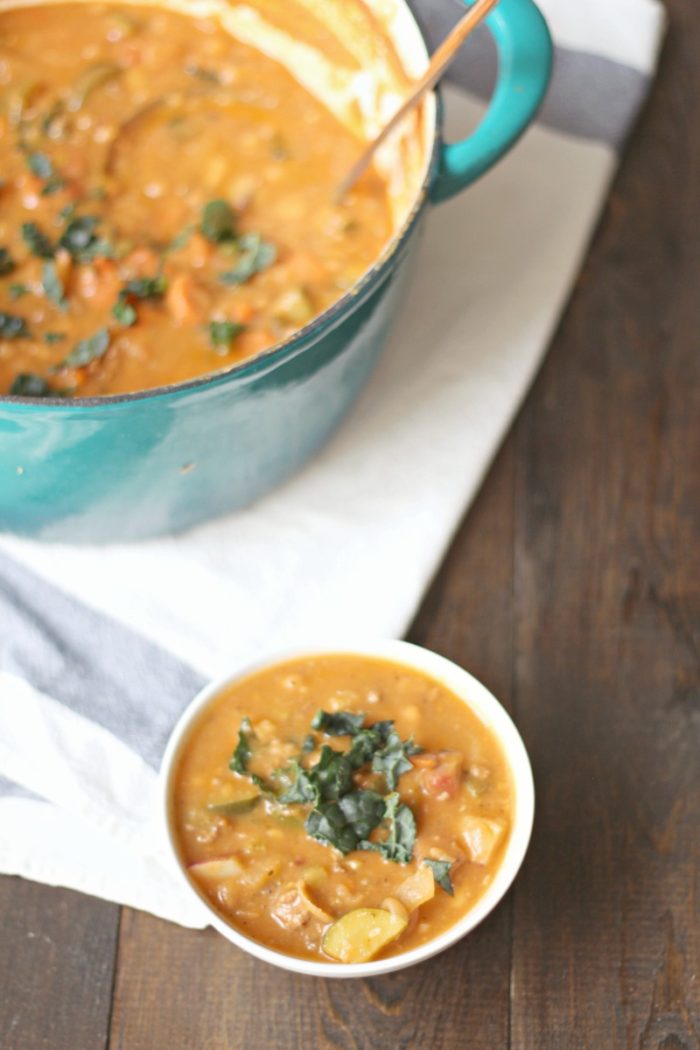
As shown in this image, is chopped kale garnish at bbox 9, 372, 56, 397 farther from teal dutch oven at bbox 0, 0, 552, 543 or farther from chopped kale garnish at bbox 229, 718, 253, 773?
chopped kale garnish at bbox 229, 718, 253, 773

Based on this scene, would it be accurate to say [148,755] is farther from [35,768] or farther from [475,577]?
[475,577]

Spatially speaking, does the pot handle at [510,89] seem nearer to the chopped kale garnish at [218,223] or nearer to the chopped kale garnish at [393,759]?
the chopped kale garnish at [218,223]

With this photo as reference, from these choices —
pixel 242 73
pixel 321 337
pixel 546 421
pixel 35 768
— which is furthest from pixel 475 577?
pixel 242 73

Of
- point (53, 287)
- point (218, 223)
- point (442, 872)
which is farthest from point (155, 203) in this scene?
point (442, 872)

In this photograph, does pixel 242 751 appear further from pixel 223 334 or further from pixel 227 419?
pixel 223 334

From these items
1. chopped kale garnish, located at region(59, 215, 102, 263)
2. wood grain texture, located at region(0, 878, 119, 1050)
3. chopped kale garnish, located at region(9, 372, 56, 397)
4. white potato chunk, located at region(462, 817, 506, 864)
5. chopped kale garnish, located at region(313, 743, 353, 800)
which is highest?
chopped kale garnish, located at region(59, 215, 102, 263)

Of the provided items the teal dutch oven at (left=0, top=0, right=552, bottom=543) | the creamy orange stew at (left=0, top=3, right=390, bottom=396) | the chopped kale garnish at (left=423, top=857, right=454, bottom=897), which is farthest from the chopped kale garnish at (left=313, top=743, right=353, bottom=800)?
the creamy orange stew at (left=0, top=3, right=390, bottom=396)

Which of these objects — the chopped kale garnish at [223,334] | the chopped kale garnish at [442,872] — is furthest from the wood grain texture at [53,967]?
the chopped kale garnish at [223,334]
